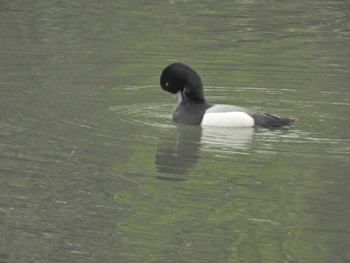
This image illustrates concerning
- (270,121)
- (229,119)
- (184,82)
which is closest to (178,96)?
(184,82)

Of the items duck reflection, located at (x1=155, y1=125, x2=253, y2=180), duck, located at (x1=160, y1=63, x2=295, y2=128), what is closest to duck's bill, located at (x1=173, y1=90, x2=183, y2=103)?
duck, located at (x1=160, y1=63, x2=295, y2=128)

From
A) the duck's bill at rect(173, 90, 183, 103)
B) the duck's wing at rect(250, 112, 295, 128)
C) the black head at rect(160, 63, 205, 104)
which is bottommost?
the duck's bill at rect(173, 90, 183, 103)

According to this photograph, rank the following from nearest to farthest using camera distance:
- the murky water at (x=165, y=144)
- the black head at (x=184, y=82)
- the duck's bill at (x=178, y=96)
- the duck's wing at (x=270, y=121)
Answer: the murky water at (x=165, y=144)
the duck's wing at (x=270, y=121)
the black head at (x=184, y=82)
the duck's bill at (x=178, y=96)

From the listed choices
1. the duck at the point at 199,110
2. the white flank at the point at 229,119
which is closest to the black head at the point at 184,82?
Answer: the duck at the point at 199,110

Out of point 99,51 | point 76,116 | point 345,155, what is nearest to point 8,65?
point 99,51

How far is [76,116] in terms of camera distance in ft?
45.3

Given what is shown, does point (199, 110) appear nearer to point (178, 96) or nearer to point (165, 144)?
point (178, 96)

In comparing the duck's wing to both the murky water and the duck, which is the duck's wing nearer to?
the duck

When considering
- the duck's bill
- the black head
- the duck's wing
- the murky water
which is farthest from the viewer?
the duck's bill

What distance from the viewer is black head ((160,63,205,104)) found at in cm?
1387

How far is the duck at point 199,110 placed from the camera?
1341 centimetres

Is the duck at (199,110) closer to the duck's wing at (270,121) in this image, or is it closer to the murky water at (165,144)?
the duck's wing at (270,121)

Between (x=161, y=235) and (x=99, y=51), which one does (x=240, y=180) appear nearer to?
(x=161, y=235)

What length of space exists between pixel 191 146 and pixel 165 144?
0.25 m
